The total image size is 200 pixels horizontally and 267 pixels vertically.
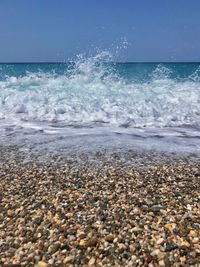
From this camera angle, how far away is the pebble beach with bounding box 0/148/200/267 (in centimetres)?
365

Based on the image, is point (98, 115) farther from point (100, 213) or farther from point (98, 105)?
point (100, 213)

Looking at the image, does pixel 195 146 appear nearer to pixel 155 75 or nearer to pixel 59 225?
pixel 59 225

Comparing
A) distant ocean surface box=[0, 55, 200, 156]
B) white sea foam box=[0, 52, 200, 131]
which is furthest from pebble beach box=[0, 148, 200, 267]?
white sea foam box=[0, 52, 200, 131]

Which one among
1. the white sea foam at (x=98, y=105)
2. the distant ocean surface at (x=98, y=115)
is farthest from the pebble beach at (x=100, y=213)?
the white sea foam at (x=98, y=105)

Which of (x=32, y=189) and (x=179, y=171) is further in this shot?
(x=179, y=171)

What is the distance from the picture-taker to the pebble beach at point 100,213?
3.65 m

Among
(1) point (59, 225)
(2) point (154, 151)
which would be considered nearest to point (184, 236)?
(1) point (59, 225)

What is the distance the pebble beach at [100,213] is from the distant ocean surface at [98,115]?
184 cm

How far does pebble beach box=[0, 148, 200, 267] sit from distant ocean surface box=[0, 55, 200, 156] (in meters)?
1.84

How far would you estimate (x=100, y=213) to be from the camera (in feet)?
14.7

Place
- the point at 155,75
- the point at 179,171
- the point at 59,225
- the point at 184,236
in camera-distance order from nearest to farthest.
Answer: the point at 184,236 < the point at 59,225 < the point at 179,171 < the point at 155,75

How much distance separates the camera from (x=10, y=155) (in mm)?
7410

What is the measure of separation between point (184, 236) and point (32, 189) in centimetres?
237

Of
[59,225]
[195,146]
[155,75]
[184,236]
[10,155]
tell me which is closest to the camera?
[184,236]
